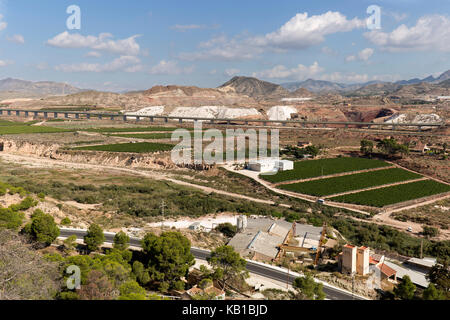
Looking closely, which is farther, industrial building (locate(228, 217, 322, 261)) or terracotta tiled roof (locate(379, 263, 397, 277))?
industrial building (locate(228, 217, 322, 261))

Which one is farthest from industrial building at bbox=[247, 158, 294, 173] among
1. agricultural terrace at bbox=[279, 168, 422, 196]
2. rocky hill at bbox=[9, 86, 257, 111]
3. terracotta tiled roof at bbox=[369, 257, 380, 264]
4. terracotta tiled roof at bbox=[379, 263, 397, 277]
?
rocky hill at bbox=[9, 86, 257, 111]

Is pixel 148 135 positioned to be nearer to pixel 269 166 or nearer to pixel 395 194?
pixel 269 166

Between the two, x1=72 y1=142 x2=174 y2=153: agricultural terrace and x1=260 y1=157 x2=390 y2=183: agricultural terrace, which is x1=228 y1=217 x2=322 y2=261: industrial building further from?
x1=72 y1=142 x2=174 y2=153: agricultural terrace

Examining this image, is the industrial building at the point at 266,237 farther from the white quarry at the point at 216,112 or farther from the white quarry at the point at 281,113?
the white quarry at the point at 281,113

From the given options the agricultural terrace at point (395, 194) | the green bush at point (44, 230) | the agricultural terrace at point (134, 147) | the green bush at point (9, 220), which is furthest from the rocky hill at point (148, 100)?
the green bush at point (44, 230)
